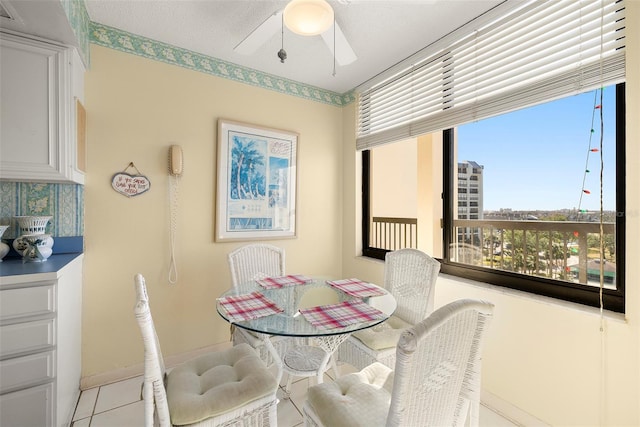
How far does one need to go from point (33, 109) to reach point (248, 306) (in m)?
1.62

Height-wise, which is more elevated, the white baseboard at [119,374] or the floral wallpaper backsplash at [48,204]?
the floral wallpaper backsplash at [48,204]

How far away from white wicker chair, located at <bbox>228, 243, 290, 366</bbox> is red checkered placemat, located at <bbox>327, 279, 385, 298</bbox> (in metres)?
0.53

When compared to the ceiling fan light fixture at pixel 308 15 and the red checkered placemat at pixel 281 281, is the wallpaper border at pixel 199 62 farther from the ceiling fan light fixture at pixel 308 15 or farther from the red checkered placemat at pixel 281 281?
the red checkered placemat at pixel 281 281

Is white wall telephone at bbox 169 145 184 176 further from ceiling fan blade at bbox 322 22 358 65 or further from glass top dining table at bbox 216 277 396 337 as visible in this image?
ceiling fan blade at bbox 322 22 358 65

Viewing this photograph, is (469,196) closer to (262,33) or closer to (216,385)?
(262,33)

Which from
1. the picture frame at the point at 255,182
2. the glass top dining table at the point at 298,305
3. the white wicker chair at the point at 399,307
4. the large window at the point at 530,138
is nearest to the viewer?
the glass top dining table at the point at 298,305

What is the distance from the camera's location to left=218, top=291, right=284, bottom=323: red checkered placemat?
1.46m

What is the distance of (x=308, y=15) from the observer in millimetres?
1368

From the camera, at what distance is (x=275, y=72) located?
2730 millimetres

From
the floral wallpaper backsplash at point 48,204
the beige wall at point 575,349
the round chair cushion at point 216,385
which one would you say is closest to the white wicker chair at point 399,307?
the beige wall at point 575,349


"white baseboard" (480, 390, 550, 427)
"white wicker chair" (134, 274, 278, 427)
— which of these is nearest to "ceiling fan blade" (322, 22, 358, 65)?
"white wicker chair" (134, 274, 278, 427)

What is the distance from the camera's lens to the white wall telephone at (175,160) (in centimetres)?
226

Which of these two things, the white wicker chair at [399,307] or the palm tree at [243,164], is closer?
the white wicker chair at [399,307]

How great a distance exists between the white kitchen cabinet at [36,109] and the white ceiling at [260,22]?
0.10 metres
